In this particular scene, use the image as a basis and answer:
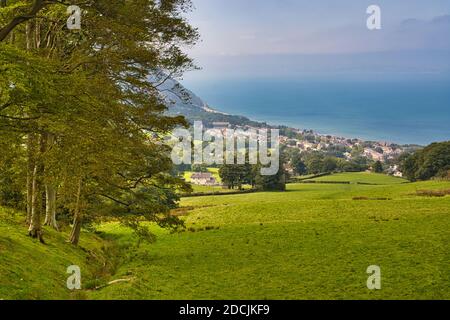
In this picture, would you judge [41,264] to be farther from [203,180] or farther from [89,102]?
[203,180]

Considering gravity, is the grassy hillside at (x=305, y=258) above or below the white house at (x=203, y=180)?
below

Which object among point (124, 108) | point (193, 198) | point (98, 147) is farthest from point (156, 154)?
point (193, 198)

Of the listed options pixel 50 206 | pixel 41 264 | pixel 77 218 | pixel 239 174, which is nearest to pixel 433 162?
pixel 239 174

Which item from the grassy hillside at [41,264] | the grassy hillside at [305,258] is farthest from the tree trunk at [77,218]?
the grassy hillside at [305,258]

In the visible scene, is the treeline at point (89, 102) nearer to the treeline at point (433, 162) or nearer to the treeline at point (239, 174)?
the treeline at point (239, 174)

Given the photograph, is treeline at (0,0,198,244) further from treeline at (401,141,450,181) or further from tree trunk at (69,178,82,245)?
treeline at (401,141,450,181)
